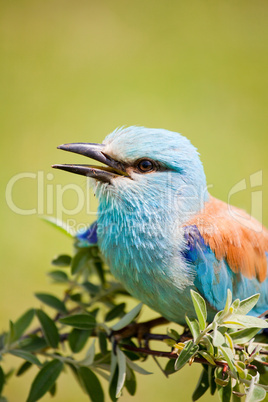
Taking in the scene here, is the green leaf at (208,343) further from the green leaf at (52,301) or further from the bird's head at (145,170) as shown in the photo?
the green leaf at (52,301)

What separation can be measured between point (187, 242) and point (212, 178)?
9.74 ft

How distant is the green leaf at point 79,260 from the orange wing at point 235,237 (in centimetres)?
63

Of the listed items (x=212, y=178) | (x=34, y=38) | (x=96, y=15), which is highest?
(x=96, y=15)

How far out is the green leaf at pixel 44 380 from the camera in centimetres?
250

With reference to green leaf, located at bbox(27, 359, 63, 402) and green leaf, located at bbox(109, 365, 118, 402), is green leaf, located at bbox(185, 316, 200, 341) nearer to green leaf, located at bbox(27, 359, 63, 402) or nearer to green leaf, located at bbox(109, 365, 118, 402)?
green leaf, located at bbox(109, 365, 118, 402)

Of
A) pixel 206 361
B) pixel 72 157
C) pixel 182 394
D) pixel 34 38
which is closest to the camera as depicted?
pixel 206 361

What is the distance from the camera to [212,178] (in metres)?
5.45

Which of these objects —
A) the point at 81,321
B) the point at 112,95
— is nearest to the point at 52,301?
the point at 81,321

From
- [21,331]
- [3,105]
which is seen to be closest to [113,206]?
[21,331]

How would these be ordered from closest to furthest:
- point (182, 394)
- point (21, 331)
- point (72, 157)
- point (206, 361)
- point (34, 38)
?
point (206, 361) → point (21, 331) → point (182, 394) → point (72, 157) → point (34, 38)

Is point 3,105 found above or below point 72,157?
above

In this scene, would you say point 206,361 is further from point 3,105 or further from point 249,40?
point 249,40

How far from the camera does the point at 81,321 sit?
2555 mm

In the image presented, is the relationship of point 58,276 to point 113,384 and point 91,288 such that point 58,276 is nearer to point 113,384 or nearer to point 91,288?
point 91,288
